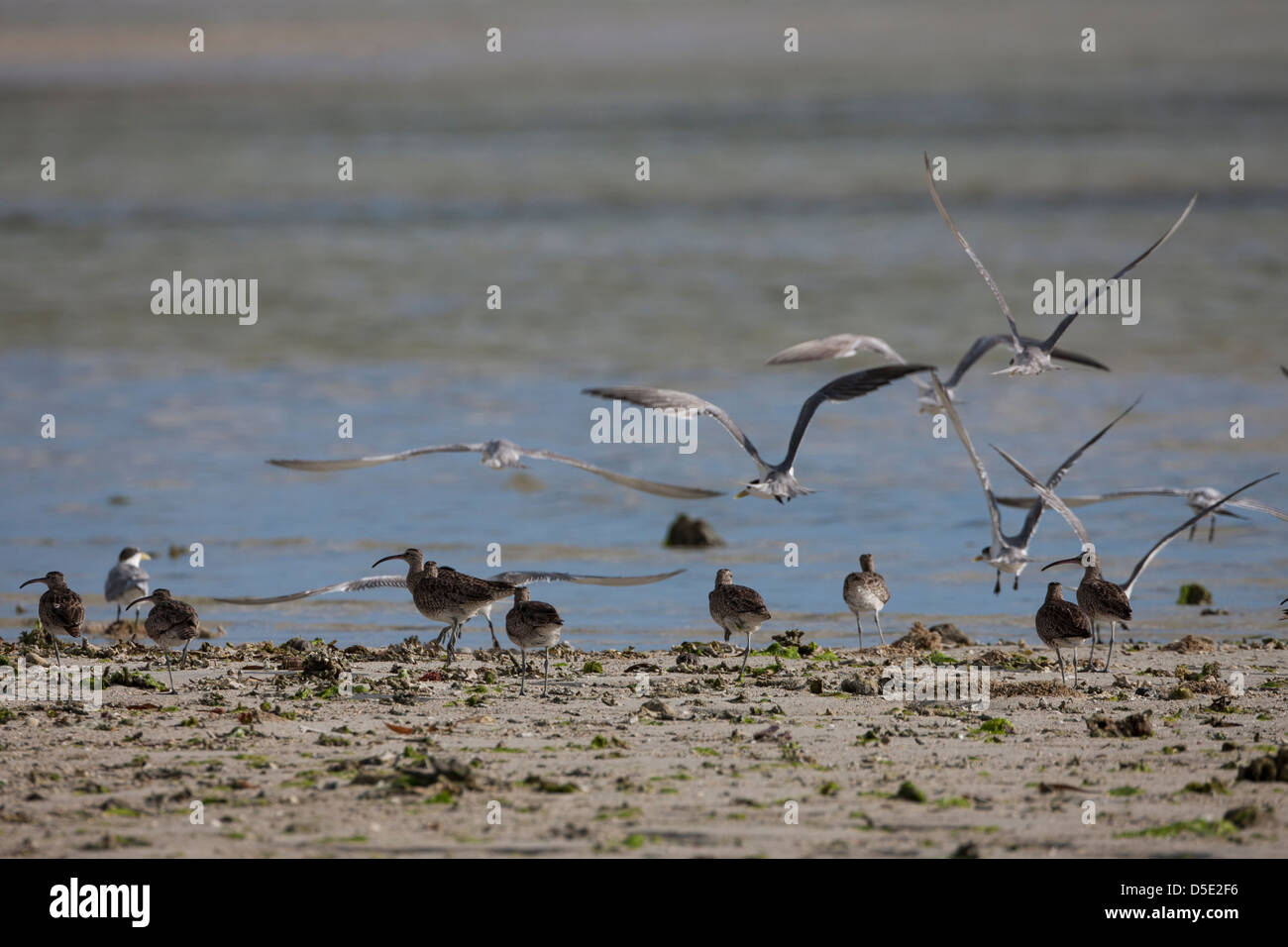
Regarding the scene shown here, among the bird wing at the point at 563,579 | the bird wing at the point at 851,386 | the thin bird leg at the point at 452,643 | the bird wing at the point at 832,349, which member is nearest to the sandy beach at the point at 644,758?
the thin bird leg at the point at 452,643

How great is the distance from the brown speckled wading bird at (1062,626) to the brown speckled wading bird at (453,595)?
155 inches

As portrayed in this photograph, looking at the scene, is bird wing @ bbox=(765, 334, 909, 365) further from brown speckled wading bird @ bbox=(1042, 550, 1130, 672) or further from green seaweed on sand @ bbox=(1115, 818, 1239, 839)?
green seaweed on sand @ bbox=(1115, 818, 1239, 839)

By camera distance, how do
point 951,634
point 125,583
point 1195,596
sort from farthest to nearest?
point 1195,596, point 125,583, point 951,634

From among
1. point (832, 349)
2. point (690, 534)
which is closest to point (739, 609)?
point (832, 349)

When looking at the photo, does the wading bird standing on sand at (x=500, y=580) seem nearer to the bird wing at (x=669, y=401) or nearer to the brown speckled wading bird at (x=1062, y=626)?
the bird wing at (x=669, y=401)

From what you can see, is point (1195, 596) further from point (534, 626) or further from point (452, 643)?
point (452, 643)

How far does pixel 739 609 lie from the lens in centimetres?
1275

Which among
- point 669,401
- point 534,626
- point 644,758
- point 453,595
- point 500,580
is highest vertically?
point 669,401

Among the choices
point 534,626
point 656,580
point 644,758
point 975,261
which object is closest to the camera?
point 644,758

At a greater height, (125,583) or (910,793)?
(125,583)

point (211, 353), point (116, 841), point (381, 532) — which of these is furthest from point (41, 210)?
point (116, 841)

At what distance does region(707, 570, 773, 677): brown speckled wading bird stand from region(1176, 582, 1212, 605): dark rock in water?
15.5 ft

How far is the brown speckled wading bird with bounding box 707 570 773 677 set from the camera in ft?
41.7

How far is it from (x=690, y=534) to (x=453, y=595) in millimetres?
5362
